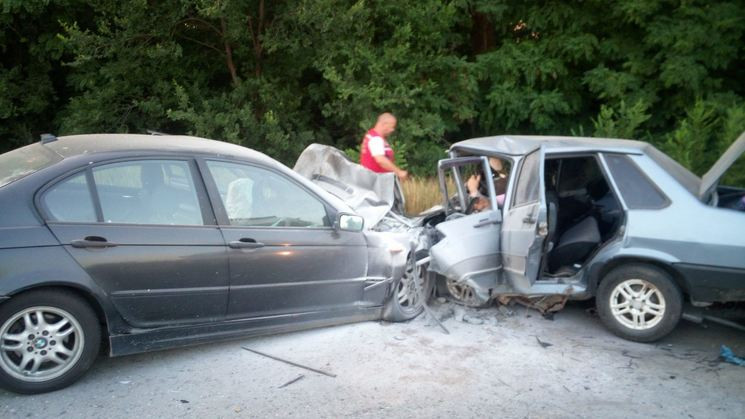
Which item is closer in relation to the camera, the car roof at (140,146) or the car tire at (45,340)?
the car tire at (45,340)

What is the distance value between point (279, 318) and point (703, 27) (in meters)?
9.29

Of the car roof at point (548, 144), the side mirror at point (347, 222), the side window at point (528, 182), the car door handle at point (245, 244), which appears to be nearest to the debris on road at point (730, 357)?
the car roof at point (548, 144)

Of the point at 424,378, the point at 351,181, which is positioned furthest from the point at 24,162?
the point at 351,181

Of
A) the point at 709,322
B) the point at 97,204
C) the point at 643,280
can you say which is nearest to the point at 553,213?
the point at 643,280

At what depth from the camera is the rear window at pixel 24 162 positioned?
4.46 m

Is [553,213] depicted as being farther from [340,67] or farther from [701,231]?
[340,67]

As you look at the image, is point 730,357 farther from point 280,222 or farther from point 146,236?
point 146,236

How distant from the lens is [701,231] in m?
5.34

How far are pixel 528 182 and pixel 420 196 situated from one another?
3506 mm

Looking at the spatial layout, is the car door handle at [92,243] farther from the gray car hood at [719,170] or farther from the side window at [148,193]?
the gray car hood at [719,170]

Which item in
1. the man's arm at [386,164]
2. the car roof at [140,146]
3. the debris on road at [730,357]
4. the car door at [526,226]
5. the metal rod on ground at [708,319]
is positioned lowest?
the debris on road at [730,357]

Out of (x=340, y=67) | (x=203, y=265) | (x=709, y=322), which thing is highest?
(x=340, y=67)

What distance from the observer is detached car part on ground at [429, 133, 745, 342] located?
17.5ft

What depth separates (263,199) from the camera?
5242 millimetres
